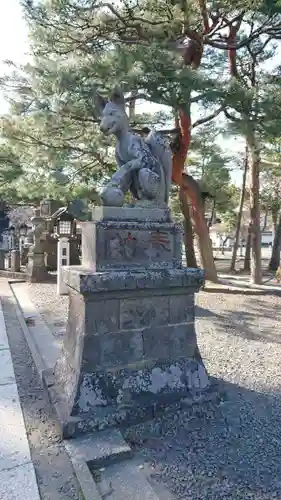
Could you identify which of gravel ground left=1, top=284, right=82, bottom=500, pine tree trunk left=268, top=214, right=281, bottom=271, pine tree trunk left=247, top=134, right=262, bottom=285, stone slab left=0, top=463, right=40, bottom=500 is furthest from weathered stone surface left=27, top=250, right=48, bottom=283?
pine tree trunk left=268, top=214, right=281, bottom=271

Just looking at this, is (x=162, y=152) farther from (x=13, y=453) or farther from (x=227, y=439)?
(x=13, y=453)

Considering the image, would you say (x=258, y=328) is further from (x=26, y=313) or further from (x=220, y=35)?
(x=220, y=35)

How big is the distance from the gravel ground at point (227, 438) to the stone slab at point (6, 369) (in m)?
1.44

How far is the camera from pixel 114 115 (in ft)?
9.09

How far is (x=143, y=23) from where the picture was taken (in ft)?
20.4

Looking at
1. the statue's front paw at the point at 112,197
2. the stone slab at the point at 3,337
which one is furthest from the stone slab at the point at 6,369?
the statue's front paw at the point at 112,197

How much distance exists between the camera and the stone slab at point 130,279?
232cm

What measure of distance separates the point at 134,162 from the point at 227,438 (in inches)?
81.8

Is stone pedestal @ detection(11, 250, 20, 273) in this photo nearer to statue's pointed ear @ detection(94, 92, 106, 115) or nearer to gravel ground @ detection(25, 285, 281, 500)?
gravel ground @ detection(25, 285, 281, 500)

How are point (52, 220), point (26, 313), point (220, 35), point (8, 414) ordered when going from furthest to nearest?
point (52, 220)
point (220, 35)
point (26, 313)
point (8, 414)

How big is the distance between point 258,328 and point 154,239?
11.0 ft

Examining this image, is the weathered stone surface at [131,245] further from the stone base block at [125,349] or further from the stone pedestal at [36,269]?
the stone pedestal at [36,269]

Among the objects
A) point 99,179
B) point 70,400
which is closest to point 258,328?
point 70,400

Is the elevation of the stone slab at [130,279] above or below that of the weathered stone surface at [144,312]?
above
